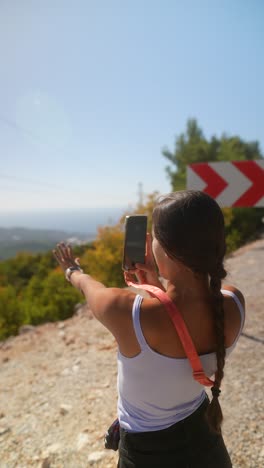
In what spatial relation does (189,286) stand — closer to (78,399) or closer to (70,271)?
(70,271)

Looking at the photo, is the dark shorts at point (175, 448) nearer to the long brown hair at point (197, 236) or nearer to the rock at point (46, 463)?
the long brown hair at point (197, 236)

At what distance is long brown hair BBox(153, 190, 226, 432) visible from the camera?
103cm

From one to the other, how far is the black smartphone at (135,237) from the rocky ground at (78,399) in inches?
40.2

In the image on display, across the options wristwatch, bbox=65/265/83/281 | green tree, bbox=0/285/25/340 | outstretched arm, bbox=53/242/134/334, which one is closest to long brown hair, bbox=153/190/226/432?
outstretched arm, bbox=53/242/134/334

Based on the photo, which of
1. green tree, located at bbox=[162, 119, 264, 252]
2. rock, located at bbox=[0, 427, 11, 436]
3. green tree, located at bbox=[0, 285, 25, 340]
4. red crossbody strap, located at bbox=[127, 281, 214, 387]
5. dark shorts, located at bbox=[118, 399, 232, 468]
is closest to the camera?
red crossbody strap, located at bbox=[127, 281, 214, 387]

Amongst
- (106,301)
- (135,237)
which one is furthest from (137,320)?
(135,237)

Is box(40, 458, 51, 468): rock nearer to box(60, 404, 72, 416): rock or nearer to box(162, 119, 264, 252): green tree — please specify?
box(60, 404, 72, 416): rock

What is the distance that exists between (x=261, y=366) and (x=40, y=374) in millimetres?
2567

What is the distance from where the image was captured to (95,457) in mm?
2211

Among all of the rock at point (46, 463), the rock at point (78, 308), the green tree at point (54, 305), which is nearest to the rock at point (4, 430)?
the rock at point (46, 463)

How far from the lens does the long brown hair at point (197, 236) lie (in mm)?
1026

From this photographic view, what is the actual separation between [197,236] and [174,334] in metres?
0.33

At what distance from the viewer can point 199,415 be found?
1275 mm

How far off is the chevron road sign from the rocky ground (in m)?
1.08
